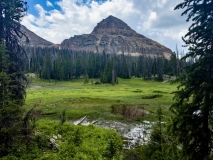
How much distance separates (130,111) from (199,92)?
23060 mm

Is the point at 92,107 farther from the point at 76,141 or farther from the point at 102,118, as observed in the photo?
the point at 76,141

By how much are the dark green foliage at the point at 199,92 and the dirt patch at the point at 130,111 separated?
18368mm

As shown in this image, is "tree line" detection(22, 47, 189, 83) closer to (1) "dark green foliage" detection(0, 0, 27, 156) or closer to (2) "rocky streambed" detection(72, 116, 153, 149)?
(2) "rocky streambed" detection(72, 116, 153, 149)

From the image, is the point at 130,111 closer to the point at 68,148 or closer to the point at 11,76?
the point at 68,148

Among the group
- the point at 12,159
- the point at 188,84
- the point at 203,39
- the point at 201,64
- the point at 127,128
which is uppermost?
the point at 203,39

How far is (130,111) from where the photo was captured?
32625 millimetres

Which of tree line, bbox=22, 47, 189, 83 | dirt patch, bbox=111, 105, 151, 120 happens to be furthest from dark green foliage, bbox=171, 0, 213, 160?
tree line, bbox=22, 47, 189, 83

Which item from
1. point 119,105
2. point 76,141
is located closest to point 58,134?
point 76,141

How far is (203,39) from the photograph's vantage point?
10.5 meters

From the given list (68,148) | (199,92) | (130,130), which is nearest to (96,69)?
(130,130)

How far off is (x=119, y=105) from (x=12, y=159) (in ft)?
87.2

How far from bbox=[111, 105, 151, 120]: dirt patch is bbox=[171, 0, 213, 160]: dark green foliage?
18.4m

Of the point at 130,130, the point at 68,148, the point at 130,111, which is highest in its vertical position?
the point at 68,148

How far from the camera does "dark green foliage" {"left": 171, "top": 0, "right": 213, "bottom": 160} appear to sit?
9914 millimetres
